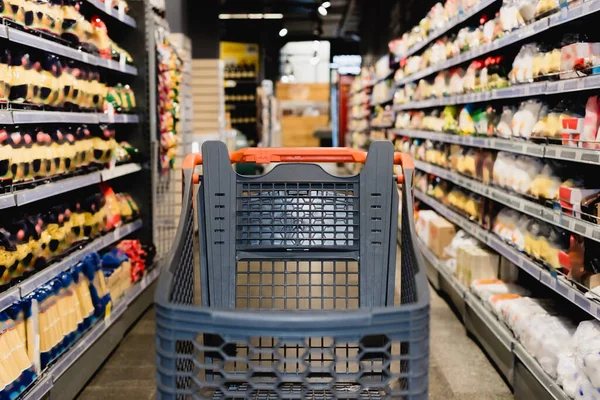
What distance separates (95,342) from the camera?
3.27 m

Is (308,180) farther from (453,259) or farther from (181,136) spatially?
(181,136)

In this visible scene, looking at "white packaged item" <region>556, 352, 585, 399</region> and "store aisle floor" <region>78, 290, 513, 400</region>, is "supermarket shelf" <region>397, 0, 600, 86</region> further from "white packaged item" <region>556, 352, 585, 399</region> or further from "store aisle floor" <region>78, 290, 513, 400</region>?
"store aisle floor" <region>78, 290, 513, 400</region>

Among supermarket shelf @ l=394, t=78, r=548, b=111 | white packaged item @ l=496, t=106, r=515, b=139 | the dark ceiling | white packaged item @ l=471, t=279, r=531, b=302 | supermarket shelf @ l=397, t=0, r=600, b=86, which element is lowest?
white packaged item @ l=471, t=279, r=531, b=302

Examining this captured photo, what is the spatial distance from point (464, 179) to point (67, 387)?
2.85 m

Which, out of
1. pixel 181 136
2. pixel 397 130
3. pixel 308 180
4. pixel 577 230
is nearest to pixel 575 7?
pixel 577 230

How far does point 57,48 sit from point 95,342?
1.46m

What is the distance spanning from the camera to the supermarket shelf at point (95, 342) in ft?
8.54

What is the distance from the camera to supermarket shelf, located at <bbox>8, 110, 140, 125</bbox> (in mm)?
2536

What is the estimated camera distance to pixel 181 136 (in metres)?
6.06

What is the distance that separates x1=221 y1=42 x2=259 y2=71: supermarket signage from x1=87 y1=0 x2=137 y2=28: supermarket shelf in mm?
8185

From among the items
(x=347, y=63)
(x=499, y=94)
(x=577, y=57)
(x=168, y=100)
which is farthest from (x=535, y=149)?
(x=347, y=63)

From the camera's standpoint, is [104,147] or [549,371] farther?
[104,147]

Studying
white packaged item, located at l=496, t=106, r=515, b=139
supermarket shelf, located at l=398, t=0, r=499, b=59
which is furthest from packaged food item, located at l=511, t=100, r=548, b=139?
supermarket shelf, located at l=398, t=0, r=499, b=59

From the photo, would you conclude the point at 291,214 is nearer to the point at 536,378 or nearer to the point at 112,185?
the point at 536,378
